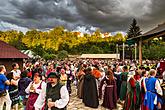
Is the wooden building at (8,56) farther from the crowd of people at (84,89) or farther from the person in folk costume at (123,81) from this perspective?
the person in folk costume at (123,81)

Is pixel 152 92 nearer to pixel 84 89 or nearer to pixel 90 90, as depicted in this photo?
pixel 90 90

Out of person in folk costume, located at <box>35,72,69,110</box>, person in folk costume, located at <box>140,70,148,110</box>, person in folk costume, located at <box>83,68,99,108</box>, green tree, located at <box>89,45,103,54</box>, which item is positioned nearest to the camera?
person in folk costume, located at <box>35,72,69,110</box>

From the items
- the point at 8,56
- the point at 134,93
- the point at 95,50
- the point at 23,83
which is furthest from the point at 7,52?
the point at 95,50

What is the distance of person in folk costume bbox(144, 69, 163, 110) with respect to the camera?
7.54 m

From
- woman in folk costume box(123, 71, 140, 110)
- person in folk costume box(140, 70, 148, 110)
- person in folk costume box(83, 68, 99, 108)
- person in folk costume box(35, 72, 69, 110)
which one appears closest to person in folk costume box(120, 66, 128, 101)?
person in folk costume box(83, 68, 99, 108)

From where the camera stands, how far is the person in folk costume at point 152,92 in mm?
7543

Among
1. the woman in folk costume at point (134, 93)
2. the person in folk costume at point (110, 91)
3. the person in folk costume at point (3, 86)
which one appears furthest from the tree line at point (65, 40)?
the person in folk costume at point (3, 86)

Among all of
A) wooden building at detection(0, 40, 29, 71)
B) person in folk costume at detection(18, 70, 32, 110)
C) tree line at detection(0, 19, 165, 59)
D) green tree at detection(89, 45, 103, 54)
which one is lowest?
person in folk costume at detection(18, 70, 32, 110)

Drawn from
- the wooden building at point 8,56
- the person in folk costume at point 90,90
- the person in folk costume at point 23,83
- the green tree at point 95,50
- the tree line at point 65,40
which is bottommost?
the person in folk costume at point 90,90

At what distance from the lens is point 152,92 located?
7688 millimetres

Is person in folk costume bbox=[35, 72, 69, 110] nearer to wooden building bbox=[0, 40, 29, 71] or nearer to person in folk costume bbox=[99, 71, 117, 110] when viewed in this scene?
person in folk costume bbox=[99, 71, 117, 110]

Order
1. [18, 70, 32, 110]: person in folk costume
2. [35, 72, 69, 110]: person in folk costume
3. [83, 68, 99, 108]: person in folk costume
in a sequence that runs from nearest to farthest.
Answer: [35, 72, 69, 110]: person in folk costume
[18, 70, 32, 110]: person in folk costume
[83, 68, 99, 108]: person in folk costume

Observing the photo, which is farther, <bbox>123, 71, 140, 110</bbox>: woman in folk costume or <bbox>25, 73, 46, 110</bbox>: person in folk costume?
<bbox>123, 71, 140, 110</bbox>: woman in folk costume

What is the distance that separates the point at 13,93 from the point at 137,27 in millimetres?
89484
